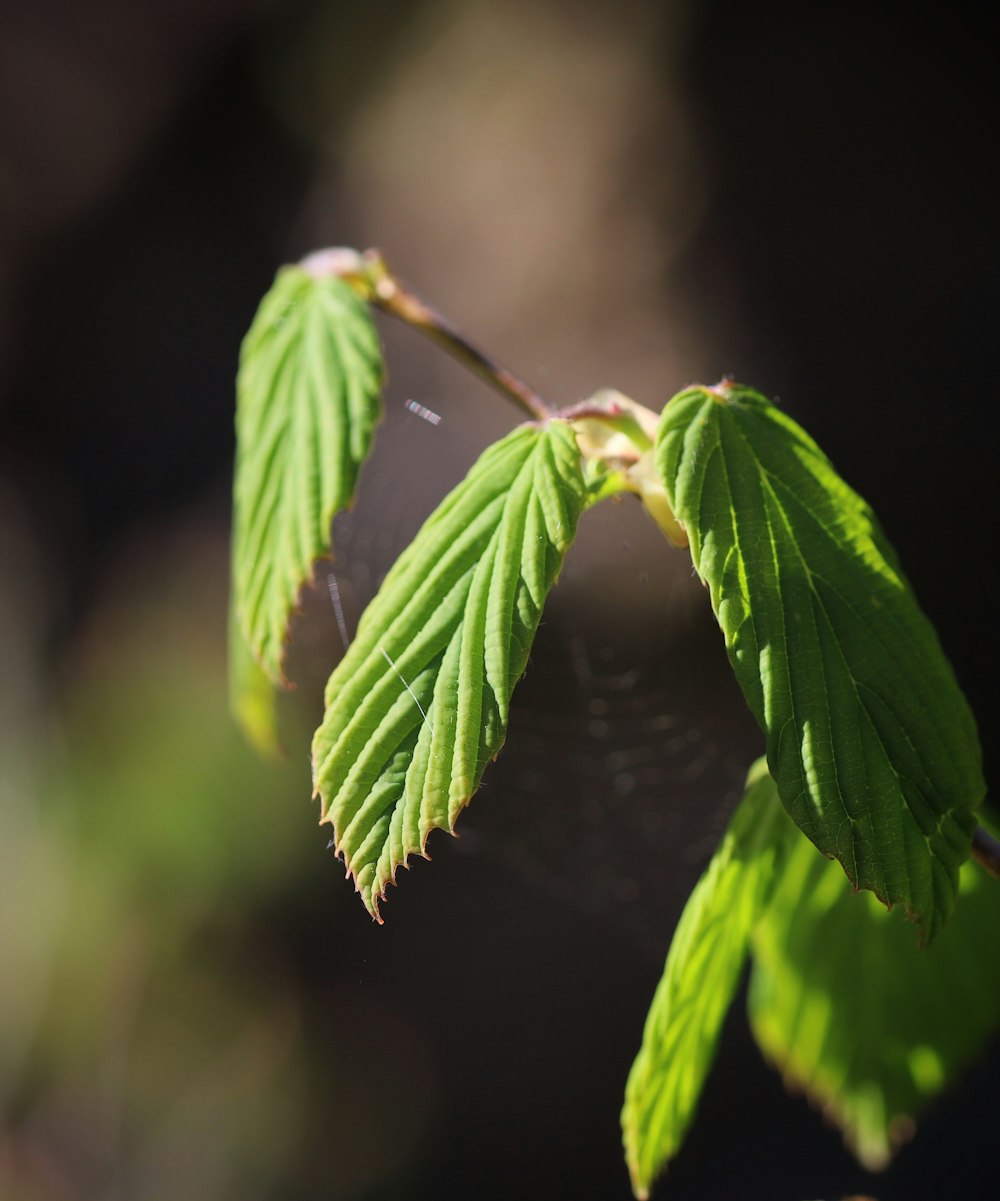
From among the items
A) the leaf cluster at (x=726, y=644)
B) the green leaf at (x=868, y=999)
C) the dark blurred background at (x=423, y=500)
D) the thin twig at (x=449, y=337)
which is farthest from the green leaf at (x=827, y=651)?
the dark blurred background at (x=423, y=500)

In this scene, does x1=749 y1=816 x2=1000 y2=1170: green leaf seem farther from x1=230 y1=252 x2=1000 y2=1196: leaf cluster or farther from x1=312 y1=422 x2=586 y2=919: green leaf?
x1=312 y1=422 x2=586 y2=919: green leaf

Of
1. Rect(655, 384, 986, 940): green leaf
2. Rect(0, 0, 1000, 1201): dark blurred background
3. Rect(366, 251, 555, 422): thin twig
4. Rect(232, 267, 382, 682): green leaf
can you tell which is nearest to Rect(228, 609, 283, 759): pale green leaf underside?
Rect(232, 267, 382, 682): green leaf

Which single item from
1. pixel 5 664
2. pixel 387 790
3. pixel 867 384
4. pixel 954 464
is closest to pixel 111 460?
pixel 5 664

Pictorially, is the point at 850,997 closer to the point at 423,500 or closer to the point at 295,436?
the point at 295,436

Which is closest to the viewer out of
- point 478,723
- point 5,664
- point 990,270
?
point 478,723

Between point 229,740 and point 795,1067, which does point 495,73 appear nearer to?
point 229,740

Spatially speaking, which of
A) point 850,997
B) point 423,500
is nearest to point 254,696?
point 850,997
